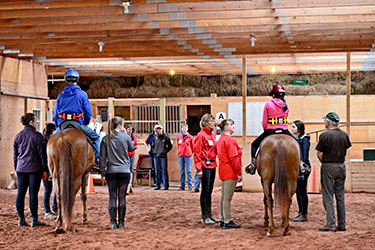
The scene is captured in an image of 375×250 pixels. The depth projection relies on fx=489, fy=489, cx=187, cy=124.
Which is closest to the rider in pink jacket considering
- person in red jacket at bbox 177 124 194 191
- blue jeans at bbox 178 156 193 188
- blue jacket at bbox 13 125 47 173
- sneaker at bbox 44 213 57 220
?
blue jacket at bbox 13 125 47 173

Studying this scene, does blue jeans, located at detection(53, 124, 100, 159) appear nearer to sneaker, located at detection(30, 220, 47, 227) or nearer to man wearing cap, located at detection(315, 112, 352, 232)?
sneaker, located at detection(30, 220, 47, 227)

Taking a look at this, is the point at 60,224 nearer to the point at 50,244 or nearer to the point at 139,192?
the point at 50,244

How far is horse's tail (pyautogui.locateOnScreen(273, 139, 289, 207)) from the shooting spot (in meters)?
6.34

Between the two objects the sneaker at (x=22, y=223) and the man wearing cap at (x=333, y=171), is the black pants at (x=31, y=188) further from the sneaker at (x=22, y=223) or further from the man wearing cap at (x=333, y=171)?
the man wearing cap at (x=333, y=171)

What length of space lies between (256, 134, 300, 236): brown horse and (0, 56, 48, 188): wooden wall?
7.39 metres

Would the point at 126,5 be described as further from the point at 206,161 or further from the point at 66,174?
the point at 66,174

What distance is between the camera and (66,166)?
6379 millimetres

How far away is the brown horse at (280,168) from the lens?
250 inches

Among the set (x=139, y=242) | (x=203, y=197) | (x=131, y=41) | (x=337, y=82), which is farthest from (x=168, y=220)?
(x=337, y=82)

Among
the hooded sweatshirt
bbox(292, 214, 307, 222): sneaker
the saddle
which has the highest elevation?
the hooded sweatshirt

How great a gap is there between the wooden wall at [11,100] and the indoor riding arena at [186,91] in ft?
0.11

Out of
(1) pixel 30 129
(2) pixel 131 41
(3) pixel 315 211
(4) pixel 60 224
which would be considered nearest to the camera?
(4) pixel 60 224

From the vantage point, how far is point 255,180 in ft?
39.1

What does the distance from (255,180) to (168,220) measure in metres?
4.63
